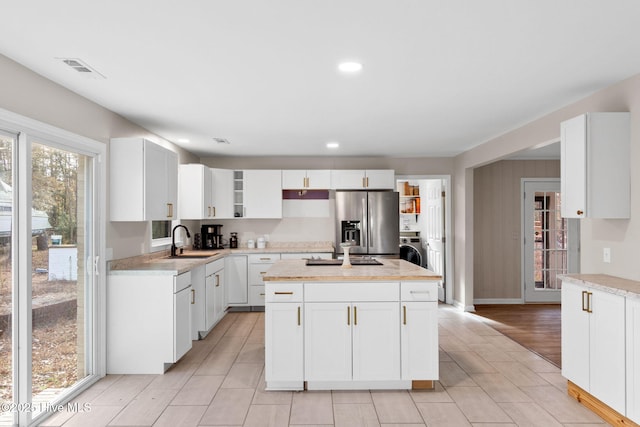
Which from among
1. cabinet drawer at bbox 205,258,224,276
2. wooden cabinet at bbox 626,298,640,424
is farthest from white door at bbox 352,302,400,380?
cabinet drawer at bbox 205,258,224,276

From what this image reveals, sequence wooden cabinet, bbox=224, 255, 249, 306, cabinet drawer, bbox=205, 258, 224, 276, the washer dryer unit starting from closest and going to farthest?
cabinet drawer, bbox=205, 258, 224, 276
wooden cabinet, bbox=224, 255, 249, 306
the washer dryer unit

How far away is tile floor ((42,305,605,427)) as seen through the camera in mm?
2877

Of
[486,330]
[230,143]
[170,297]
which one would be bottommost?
[486,330]

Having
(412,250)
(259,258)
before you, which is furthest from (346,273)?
(412,250)

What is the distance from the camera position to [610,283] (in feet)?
9.24

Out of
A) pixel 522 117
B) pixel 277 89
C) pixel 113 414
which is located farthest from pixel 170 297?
pixel 522 117

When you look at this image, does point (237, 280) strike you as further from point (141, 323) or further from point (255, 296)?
point (141, 323)

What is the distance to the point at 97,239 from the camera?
143 inches

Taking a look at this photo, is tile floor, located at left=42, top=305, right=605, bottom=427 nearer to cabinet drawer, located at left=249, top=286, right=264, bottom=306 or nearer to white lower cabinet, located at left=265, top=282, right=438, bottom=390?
white lower cabinet, located at left=265, top=282, right=438, bottom=390

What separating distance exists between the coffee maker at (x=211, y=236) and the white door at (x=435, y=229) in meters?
3.38

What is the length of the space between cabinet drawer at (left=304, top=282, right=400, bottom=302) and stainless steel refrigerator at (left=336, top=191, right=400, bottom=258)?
2913 mm

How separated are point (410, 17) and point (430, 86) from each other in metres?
1.15

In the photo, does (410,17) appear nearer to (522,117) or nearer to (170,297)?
(522,117)

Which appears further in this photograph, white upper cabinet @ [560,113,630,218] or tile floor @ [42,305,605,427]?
white upper cabinet @ [560,113,630,218]
